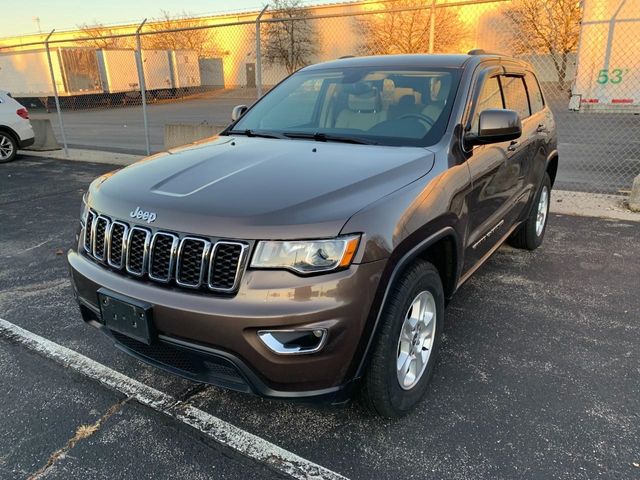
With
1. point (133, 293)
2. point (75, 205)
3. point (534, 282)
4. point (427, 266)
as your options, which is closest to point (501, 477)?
point (427, 266)

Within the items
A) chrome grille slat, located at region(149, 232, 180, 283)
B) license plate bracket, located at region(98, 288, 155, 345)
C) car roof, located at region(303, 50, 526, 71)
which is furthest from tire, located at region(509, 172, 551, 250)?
license plate bracket, located at region(98, 288, 155, 345)

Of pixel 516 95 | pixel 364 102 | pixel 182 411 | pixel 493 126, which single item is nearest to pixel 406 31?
pixel 516 95

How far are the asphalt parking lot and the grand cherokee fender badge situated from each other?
1.09 meters

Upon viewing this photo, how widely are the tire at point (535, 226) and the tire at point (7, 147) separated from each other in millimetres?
10985

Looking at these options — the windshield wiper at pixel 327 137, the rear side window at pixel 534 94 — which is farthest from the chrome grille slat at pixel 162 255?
the rear side window at pixel 534 94

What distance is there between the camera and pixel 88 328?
362cm

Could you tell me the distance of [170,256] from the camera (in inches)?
86.9

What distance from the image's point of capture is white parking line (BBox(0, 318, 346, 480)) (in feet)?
7.61

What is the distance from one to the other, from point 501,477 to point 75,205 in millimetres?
6868

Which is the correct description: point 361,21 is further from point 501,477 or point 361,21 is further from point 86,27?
point 86,27

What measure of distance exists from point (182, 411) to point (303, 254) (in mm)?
1266

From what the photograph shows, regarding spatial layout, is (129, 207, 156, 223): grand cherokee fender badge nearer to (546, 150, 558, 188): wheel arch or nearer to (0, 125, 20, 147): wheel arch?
(546, 150, 558, 188): wheel arch

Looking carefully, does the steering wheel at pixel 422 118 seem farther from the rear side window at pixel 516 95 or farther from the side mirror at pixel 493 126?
the rear side window at pixel 516 95

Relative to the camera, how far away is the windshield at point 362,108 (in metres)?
3.12
